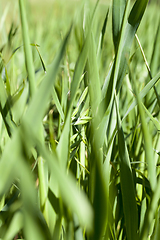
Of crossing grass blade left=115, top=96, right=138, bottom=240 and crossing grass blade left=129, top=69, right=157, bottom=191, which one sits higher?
crossing grass blade left=129, top=69, right=157, bottom=191

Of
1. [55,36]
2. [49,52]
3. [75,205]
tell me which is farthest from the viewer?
[55,36]

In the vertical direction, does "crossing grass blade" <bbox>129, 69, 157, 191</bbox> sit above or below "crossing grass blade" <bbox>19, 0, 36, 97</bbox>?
below

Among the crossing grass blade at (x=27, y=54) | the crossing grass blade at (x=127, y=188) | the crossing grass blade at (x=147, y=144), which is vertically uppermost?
the crossing grass blade at (x=27, y=54)

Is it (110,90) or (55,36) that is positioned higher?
(110,90)

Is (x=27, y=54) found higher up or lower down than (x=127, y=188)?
higher up

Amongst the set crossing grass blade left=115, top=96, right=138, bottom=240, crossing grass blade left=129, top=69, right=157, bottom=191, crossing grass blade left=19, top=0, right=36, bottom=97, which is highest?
crossing grass blade left=19, top=0, right=36, bottom=97

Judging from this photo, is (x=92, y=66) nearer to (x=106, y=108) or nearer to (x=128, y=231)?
(x=106, y=108)

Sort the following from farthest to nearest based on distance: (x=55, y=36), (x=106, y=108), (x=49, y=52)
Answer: (x=55, y=36)
(x=49, y=52)
(x=106, y=108)

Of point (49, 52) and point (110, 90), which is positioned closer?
point (110, 90)

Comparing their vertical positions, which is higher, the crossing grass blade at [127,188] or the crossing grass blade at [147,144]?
the crossing grass blade at [147,144]

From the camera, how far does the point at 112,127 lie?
0.78 feet

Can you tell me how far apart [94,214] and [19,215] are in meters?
0.08

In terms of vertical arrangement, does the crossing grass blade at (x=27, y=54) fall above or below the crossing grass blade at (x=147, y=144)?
above

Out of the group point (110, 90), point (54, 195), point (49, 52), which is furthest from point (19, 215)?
point (49, 52)
